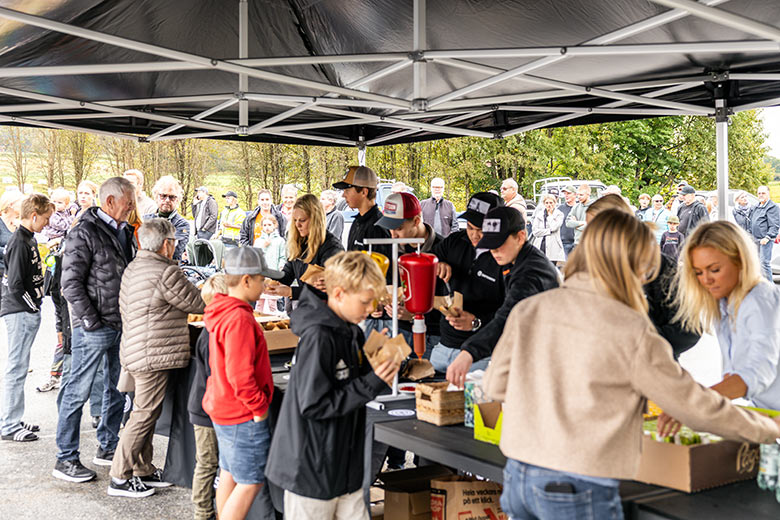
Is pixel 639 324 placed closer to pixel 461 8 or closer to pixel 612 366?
pixel 612 366

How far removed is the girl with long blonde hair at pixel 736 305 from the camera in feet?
7.72

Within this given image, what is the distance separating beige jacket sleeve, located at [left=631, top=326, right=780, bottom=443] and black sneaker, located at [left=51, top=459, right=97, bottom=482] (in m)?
3.92

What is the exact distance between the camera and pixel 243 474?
3178mm

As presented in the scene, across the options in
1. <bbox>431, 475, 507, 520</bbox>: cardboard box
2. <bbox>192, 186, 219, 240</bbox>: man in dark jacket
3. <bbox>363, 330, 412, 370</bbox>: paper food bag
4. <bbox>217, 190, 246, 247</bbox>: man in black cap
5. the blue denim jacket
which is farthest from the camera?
<bbox>192, 186, 219, 240</bbox>: man in dark jacket

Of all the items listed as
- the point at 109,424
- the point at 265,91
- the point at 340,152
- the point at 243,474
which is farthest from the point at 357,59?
the point at 340,152

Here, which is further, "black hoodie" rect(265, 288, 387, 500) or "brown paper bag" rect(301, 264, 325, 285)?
"brown paper bag" rect(301, 264, 325, 285)

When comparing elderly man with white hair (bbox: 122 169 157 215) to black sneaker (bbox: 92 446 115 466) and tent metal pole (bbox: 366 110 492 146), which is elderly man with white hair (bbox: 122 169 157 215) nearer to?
tent metal pole (bbox: 366 110 492 146)

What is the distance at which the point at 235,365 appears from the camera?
310 centimetres

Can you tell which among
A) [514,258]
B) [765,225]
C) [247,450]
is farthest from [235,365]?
[765,225]

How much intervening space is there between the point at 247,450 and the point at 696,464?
1.90 metres

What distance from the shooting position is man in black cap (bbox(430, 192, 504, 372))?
12.3 ft

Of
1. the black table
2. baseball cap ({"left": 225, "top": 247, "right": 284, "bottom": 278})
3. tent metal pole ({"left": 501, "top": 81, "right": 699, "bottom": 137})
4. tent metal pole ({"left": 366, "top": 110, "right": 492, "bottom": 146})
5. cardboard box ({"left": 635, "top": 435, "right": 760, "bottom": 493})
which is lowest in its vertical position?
the black table

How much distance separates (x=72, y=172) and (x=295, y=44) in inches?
941

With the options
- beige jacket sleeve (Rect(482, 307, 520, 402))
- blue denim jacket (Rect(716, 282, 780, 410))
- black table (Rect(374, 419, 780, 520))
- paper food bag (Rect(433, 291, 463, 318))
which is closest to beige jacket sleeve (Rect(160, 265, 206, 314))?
paper food bag (Rect(433, 291, 463, 318))
